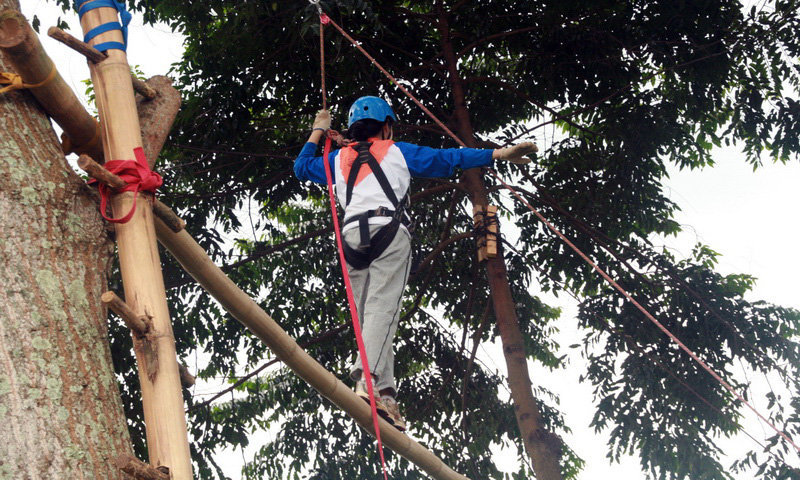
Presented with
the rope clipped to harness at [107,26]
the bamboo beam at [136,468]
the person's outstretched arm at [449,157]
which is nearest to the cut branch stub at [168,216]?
the rope clipped to harness at [107,26]

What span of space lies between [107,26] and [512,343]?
14.4ft

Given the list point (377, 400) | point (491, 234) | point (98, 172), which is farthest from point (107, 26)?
point (491, 234)

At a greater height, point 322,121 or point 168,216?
point 322,121

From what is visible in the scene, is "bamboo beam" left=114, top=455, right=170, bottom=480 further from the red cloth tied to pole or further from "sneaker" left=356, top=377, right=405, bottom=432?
"sneaker" left=356, top=377, right=405, bottom=432

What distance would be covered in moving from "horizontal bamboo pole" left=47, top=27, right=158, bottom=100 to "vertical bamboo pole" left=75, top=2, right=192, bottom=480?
0.03 m

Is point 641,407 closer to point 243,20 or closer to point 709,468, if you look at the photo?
point 709,468

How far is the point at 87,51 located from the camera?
3.09m

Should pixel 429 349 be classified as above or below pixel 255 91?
below

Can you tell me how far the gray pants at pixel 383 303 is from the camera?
4359mm

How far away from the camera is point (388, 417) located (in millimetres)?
4324

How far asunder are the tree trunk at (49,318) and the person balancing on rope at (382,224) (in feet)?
6.31

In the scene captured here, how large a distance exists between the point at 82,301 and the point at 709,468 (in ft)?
20.4

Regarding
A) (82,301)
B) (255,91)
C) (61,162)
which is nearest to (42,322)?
(82,301)

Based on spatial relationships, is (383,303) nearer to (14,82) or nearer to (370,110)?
(370,110)
